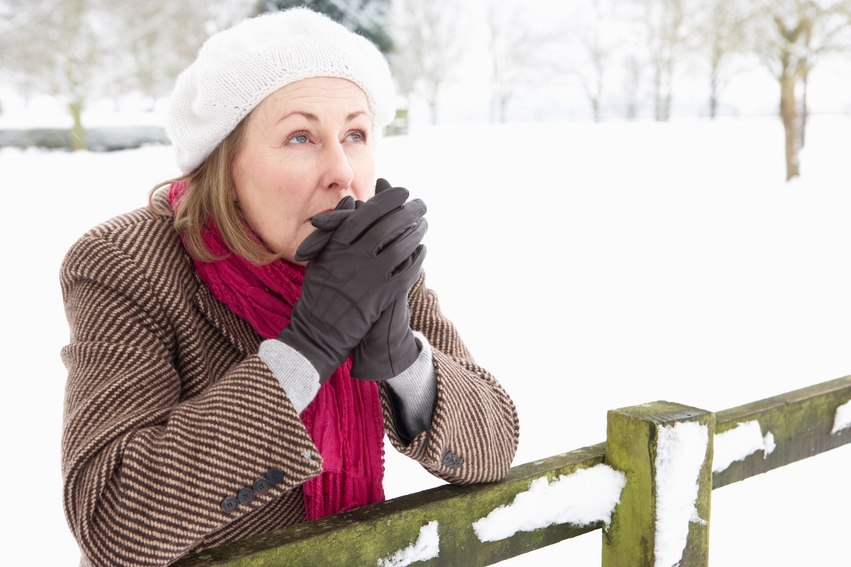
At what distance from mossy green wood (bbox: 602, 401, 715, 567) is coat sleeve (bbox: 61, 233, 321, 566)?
515 mm

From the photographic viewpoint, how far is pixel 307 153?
1250mm

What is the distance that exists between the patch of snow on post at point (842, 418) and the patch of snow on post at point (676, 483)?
57cm

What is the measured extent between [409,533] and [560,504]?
0.94 ft

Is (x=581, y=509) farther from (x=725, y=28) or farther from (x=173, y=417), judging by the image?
(x=725, y=28)

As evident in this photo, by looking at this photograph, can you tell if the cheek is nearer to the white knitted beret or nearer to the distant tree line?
the white knitted beret

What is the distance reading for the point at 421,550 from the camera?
1.01 meters

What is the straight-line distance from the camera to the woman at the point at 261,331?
0.97 m

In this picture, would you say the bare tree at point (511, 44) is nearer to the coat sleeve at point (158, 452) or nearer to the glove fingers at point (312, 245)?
the glove fingers at point (312, 245)

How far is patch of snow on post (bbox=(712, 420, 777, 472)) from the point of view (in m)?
1.34

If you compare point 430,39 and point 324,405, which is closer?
point 324,405

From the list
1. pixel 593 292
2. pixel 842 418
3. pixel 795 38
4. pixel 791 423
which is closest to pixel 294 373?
pixel 791 423

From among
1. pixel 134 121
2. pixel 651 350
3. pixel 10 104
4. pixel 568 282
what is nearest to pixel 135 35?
pixel 134 121

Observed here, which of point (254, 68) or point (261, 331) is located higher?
point (254, 68)

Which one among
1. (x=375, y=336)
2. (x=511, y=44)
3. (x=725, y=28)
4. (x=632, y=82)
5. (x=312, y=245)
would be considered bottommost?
(x=375, y=336)
